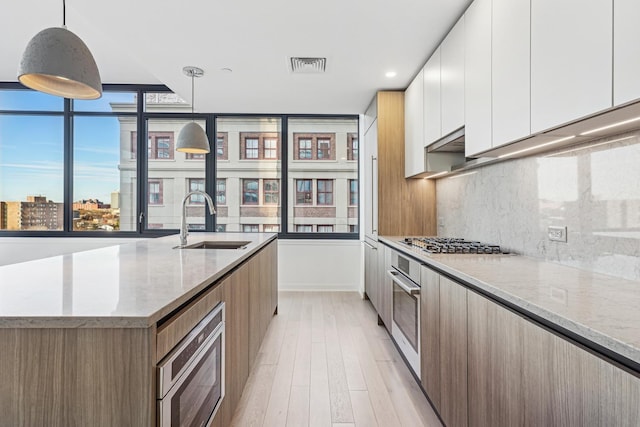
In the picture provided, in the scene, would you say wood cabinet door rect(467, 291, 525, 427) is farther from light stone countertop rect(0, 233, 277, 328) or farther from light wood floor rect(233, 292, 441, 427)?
light stone countertop rect(0, 233, 277, 328)

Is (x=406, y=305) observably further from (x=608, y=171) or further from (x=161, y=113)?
(x=161, y=113)

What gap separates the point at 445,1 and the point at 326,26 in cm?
82

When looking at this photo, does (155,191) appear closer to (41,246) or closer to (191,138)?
(41,246)

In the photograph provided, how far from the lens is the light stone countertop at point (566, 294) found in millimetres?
778

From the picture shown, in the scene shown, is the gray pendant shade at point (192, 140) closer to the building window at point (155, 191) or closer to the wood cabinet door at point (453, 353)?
the building window at point (155, 191)

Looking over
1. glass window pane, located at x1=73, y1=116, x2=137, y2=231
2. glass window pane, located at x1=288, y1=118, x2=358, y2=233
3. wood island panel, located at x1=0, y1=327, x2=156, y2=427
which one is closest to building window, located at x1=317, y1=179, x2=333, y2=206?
glass window pane, located at x1=288, y1=118, x2=358, y2=233

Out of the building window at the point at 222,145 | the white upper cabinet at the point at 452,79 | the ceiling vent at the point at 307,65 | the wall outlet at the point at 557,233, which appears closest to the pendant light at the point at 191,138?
the ceiling vent at the point at 307,65

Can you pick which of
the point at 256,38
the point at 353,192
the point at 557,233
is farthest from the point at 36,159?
the point at 557,233

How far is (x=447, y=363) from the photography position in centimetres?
167

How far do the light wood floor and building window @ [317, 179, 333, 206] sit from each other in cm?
192

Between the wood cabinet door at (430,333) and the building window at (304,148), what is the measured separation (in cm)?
334

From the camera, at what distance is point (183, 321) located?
1099 mm

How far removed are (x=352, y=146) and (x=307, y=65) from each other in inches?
80.2

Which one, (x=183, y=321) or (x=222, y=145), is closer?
(x=183, y=321)
